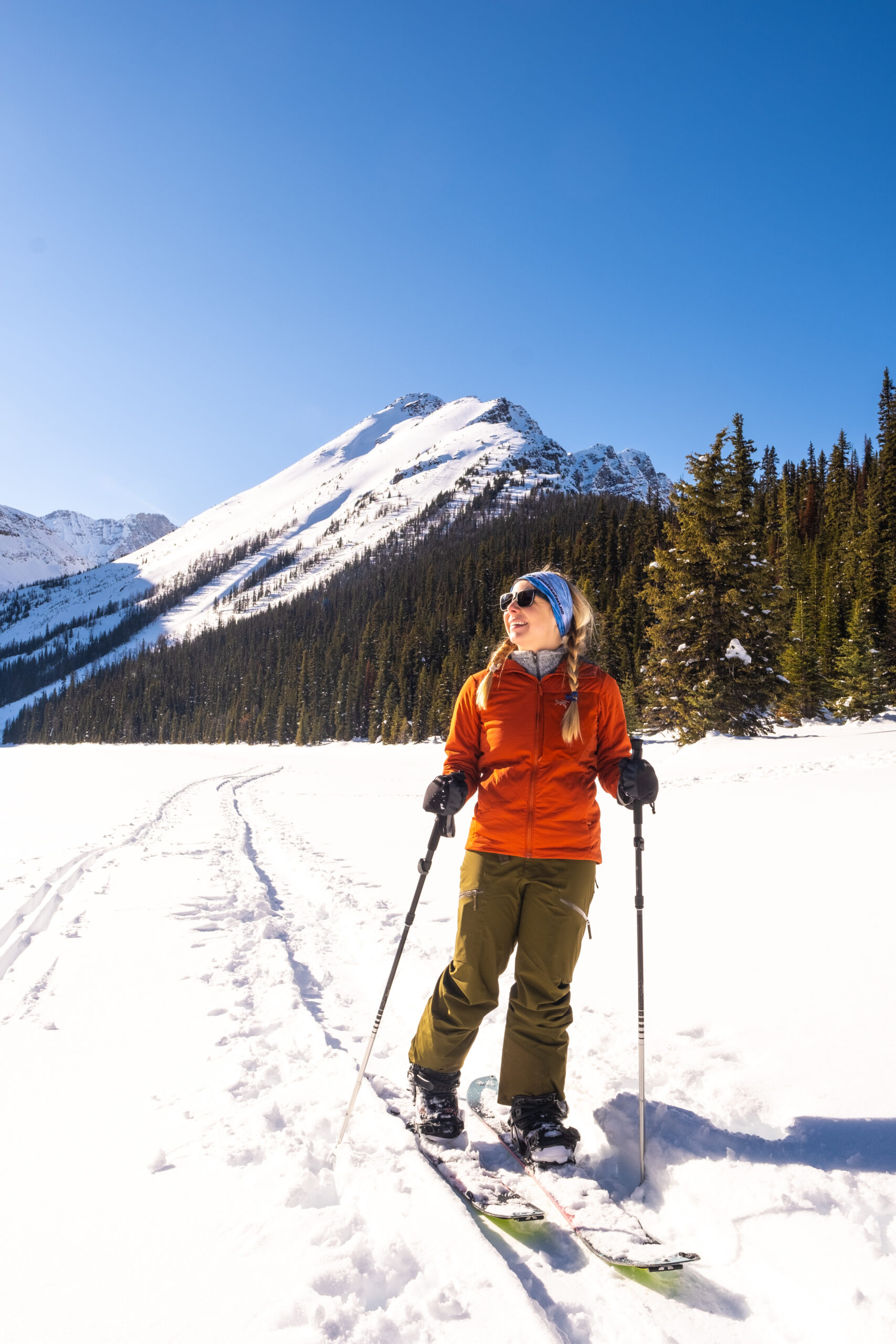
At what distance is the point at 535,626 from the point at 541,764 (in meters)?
0.62

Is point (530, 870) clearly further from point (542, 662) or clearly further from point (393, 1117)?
point (393, 1117)

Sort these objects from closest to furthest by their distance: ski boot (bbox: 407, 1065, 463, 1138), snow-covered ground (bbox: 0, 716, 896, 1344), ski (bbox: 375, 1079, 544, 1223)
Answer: snow-covered ground (bbox: 0, 716, 896, 1344)
ski (bbox: 375, 1079, 544, 1223)
ski boot (bbox: 407, 1065, 463, 1138)

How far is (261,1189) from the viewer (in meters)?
2.06

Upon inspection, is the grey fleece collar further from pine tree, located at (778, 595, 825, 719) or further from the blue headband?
pine tree, located at (778, 595, 825, 719)

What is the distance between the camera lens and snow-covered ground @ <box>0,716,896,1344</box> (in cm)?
165

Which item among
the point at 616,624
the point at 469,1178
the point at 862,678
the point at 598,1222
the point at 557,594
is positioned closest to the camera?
the point at 598,1222

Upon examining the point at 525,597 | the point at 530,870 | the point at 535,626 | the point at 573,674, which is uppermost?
the point at 525,597

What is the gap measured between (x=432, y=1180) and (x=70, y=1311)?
112 cm

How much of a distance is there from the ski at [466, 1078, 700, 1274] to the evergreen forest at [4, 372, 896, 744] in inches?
89.7

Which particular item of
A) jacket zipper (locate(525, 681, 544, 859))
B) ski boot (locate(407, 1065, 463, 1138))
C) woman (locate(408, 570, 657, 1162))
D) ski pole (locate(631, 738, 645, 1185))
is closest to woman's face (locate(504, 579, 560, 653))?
woman (locate(408, 570, 657, 1162))

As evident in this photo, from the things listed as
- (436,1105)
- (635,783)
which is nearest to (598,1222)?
(436,1105)

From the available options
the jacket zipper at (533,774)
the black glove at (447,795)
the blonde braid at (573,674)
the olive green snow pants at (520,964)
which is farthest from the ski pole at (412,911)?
the blonde braid at (573,674)

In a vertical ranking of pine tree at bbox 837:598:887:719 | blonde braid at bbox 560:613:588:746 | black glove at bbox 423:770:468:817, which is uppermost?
pine tree at bbox 837:598:887:719

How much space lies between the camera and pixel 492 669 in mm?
2816
